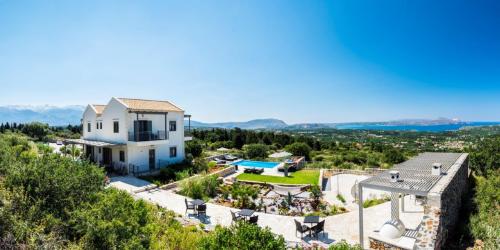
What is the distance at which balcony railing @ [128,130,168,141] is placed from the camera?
22.5 m

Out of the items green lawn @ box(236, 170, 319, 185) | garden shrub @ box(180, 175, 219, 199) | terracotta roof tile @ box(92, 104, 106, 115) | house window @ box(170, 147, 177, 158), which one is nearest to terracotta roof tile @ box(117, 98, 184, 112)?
house window @ box(170, 147, 177, 158)

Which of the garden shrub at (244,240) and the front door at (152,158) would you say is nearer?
the garden shrub at (244,240)

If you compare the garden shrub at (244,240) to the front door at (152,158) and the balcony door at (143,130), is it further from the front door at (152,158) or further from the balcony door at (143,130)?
the front door at (152,158)

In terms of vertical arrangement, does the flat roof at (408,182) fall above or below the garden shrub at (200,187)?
above

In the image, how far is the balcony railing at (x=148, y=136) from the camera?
22.5m

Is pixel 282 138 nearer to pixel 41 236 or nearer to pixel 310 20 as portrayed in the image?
pixel 310 20

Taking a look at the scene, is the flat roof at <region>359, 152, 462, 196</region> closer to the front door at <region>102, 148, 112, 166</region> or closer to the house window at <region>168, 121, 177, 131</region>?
the house window at <region>168, 121, 177, 131</region>

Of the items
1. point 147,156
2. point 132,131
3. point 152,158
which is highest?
point 132,131

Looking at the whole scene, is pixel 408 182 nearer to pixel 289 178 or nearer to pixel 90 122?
pixel 289 178

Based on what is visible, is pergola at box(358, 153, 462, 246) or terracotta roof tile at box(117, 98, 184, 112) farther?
terracotta roof tile at box(117, 98, 184, 112)

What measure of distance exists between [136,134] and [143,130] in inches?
41.0

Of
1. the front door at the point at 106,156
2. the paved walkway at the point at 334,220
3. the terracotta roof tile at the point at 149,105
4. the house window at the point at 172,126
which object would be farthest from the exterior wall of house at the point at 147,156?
the paved walkway at the point at 334,220

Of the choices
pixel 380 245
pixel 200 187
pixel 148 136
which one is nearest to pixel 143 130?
pixel 148 136

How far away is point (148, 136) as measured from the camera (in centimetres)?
2325
